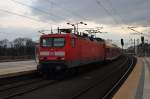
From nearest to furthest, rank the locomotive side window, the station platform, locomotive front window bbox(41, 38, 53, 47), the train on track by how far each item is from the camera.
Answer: the station platform → the train on track → the locomotive side window → locomotive front window bbox(41, 38, 53, 47)

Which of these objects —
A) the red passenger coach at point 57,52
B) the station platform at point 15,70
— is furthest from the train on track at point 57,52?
the station platform at point 15,70

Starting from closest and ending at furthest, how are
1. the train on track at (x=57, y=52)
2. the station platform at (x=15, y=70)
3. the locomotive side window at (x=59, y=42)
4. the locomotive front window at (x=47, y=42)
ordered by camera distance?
the station platform at (x=15, y=70), the train on track at (x=57, y=52), the locomotive side window at (x=59, y=42), the locomotive front window at (x=47, y=42)

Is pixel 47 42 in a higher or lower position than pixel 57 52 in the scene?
higher

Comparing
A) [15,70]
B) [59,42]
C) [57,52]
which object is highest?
[59,42]

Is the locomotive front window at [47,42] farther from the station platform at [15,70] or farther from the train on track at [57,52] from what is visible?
the station platform at [15,70]

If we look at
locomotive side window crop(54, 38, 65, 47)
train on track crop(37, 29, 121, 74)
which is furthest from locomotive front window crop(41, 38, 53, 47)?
locomotive side window crop(54, 38, 65, 47)

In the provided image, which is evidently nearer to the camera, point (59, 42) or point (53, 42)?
point (59, 42)

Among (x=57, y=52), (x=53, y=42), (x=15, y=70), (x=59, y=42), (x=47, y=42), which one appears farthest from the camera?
(x=15, y=70)

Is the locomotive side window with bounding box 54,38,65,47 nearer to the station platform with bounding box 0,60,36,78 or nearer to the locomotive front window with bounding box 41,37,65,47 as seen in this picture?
the locomotive front window with bounding box 41,37,65,47

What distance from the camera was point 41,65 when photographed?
23906 mm

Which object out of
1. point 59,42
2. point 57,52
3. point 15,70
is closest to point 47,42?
point 59,42

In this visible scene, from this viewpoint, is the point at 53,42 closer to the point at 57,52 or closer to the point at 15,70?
the point at 57,52

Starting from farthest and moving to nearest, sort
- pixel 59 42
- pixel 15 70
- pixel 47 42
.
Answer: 1. pixel 15 70
2. pixel 47 42
3. pixel 59 42

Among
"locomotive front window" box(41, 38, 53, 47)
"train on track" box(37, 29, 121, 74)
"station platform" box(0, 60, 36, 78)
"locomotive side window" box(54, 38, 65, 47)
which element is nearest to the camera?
"station platform" box(0, 60, 36, 78)
